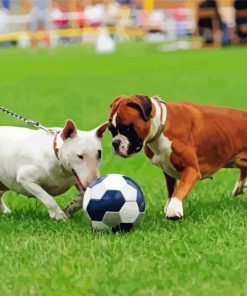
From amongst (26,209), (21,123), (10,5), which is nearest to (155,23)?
(10,5)

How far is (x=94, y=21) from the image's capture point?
4166 cm

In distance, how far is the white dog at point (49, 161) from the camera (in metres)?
6.02

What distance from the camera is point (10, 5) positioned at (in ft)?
153

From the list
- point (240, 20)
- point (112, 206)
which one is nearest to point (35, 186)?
point (112, 206)

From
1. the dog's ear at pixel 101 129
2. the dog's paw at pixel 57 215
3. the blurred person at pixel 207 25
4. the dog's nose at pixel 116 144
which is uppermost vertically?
the dog's ear at pixel 101 129

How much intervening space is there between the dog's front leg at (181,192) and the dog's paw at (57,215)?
0.75 metres

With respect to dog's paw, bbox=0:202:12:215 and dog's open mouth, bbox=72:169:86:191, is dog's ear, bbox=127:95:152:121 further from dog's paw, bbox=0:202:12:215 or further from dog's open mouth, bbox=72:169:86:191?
dog's paw, bbox=0:202:12:215

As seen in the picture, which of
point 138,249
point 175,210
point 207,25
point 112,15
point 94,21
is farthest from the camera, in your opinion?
point 112,15

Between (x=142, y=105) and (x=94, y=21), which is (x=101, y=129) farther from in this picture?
(x=94, y=21)

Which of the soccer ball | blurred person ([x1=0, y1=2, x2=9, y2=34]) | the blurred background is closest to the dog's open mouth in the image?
the soccer ball

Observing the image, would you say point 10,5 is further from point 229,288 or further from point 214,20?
point 229,288

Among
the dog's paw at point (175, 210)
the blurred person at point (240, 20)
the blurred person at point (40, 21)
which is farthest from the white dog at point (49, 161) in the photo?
the blurred person at point (40, 21)

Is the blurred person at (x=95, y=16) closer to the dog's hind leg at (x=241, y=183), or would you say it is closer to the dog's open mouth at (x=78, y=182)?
the dog's hind leg at (x=241, y=183)

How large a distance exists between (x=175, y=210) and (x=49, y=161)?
98 centimetres
